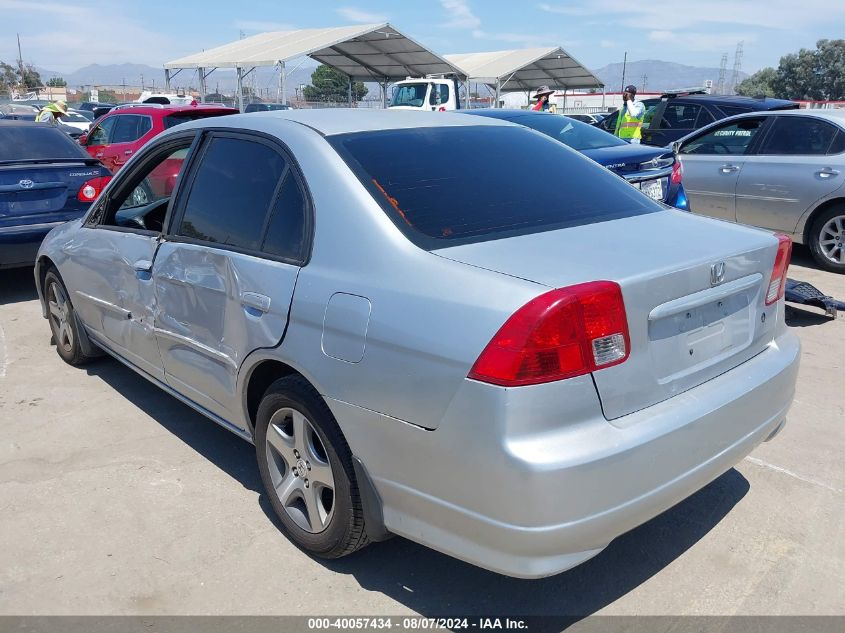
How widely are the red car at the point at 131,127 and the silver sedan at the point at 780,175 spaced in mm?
6659

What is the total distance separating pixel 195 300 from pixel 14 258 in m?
4.24

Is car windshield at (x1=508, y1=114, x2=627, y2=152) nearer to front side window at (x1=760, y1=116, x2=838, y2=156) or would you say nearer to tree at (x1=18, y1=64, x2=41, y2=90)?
front side window at (x1=760, y1=116, x2=838, y2=156)

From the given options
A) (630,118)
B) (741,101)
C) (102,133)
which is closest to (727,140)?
(741,101)

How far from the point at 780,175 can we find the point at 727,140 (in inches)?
36.5

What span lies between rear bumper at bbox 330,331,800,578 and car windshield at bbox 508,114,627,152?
550 centimetres

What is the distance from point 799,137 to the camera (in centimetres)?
769

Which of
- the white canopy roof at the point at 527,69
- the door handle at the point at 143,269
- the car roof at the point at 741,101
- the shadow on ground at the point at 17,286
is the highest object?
the white canopy roof at the point at 527,69

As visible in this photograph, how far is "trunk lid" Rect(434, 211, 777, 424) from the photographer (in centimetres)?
226

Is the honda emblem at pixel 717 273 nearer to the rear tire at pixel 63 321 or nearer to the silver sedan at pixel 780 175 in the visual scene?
the rear tire at pixel 63 321

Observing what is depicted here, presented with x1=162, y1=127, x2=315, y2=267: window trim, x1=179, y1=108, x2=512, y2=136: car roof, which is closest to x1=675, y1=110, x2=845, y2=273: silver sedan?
x1=179, y1=108, x2=512, y2=136: car roof

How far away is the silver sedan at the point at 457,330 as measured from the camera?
2.14 meters

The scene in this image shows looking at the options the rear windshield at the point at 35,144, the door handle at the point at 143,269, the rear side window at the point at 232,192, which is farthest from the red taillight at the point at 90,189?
the rear side window at the point at 232,192

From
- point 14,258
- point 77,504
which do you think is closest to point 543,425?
point 77,504

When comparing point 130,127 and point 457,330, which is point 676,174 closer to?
point 457,330
